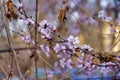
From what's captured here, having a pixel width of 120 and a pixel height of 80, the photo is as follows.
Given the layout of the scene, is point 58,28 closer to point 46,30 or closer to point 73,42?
point 46,30

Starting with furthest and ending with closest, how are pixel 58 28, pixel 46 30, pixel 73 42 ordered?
pixel 58 28 → pixel 46 30 → pixel 73 42

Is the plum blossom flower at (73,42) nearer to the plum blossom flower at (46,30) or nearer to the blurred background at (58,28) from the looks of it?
the plum blossom flower at (46,30)

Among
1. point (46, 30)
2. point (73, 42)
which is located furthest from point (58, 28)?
point (73, 42)

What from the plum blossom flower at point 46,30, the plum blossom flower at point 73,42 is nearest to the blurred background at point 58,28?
the plum blossom flower at point 46,30

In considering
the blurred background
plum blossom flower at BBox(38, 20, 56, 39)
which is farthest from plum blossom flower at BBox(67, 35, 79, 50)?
the blurred background

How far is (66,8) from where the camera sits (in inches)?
124

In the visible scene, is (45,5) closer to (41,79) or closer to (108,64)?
(41,79)

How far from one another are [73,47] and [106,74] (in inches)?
47.1

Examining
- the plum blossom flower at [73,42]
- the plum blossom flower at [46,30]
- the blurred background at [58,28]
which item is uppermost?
the blurred background at [58,28]

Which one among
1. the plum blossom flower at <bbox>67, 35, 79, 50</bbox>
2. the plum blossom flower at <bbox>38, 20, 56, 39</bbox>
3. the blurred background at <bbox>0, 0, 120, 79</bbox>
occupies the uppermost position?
the blurred background at <bbox>0, 0, 120, 79</bbox>

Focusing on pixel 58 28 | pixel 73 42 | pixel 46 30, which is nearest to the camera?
pixel 73 42

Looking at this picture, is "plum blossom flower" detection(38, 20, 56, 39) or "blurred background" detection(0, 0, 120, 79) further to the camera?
"blurred background" detection(0, 0, 120, 79)

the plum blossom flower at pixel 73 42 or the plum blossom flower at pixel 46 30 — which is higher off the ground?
the plum blossom flower at pixel 46 30

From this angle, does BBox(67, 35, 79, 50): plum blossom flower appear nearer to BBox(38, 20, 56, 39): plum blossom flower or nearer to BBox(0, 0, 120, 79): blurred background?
BBox(38, 20, 56, 39): plum blossom flower
